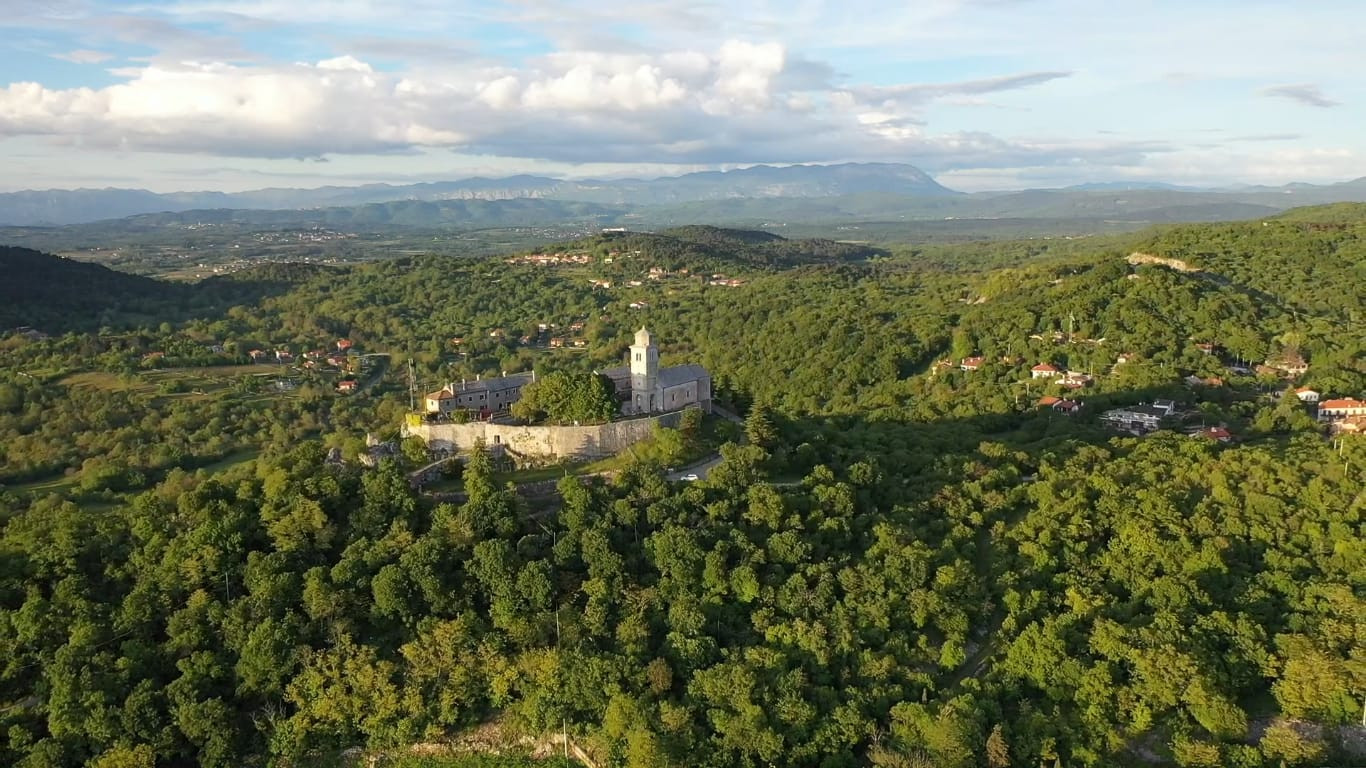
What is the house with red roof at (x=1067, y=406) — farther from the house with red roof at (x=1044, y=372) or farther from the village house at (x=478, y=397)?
the village house at (x=478, y=397)

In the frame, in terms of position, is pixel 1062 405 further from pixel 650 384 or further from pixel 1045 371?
pixel 650 384

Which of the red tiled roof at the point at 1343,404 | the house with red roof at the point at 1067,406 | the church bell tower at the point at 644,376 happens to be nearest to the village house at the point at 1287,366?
the red tiled roof at the point at 1343,404

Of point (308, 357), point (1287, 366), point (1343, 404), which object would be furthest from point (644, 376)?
point (308, 357)

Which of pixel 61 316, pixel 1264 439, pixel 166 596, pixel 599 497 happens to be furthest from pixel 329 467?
pixel 61 316

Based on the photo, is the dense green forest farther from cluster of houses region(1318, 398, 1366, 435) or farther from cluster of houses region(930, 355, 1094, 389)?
cluster of houses region(930, 355, 1094, 389)

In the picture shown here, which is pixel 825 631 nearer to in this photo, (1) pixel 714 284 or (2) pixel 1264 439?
(2) pixel 1264 439
